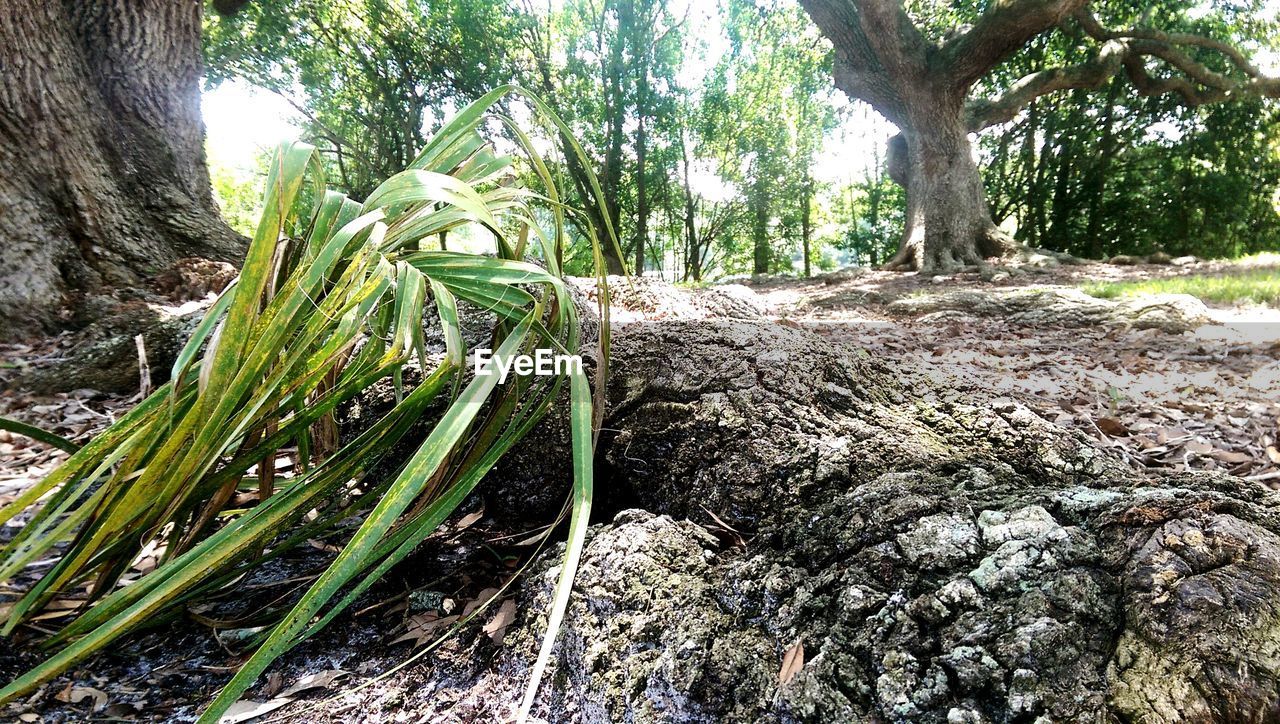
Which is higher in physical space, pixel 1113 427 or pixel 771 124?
pixel 771 124

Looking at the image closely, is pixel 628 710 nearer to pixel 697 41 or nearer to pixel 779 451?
pixel 779 451

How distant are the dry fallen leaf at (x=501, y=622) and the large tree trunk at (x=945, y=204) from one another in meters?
7.92

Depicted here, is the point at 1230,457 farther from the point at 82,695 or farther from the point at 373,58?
the point at 373,58

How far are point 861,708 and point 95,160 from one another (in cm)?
387

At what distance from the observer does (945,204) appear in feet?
26.2

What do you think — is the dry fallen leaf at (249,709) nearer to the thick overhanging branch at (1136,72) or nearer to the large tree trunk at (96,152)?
the large tree trunk at (96,152)

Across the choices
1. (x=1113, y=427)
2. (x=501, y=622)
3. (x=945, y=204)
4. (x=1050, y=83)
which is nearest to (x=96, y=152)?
(x=501, y=622)

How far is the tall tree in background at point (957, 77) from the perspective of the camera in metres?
7.55

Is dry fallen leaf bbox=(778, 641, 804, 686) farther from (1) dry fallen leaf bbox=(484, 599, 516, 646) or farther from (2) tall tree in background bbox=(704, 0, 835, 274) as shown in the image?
(2) tall tree in background bbox=(704, 0, 835, 274)

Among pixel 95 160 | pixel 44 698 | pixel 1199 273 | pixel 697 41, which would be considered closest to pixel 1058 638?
pixel 44 698

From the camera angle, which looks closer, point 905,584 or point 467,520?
point 905,584

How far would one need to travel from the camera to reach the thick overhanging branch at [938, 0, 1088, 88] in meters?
6.87

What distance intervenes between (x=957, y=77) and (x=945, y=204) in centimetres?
161

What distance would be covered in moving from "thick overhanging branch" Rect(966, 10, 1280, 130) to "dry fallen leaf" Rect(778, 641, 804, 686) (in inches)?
403
